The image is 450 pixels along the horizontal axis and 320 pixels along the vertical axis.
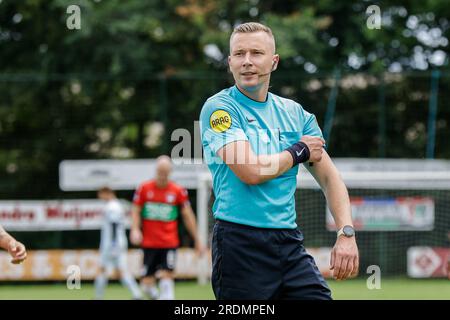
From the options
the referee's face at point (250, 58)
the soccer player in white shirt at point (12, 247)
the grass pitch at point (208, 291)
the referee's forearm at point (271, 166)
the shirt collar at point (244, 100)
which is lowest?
the grass pitch at point (208, 291)

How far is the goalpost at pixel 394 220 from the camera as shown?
17812 mm

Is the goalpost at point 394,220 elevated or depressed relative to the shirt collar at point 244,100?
depressed

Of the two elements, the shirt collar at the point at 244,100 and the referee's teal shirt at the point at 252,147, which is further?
the shirt collar at the point at 244,100

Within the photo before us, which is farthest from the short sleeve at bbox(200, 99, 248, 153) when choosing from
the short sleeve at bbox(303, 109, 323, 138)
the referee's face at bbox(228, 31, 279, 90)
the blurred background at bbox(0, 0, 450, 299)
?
the blurred background at bbox(0, 0, 450, 299)

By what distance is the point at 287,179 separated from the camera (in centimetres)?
445

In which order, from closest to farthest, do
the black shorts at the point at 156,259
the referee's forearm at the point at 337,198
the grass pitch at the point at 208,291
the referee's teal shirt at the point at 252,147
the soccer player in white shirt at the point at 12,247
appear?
the referee's teal shirt at the point at 252,147 → the referee's forearm at the point at 337,198 → the soccer player in white shirt at the point at 12,247 → the black shorts at the point at 156,259 → the grass pitch at the point at 208,291

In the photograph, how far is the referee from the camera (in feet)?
14.2

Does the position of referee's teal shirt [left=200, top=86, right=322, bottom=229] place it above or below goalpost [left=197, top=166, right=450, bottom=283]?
above

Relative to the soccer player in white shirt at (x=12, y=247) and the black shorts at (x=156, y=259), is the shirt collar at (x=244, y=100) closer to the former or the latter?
the soccer player in white shirt at (x=12, y=247)

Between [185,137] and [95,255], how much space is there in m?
2.86

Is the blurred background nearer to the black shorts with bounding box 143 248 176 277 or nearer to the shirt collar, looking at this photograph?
the black shorts with bounding box 143 248 176 277

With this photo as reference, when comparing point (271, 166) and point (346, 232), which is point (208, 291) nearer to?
point (346, 232)

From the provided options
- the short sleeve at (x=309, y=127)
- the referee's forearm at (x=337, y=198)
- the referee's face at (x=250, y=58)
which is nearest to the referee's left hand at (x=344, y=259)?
the referee's forearm at (x=337, y=198)

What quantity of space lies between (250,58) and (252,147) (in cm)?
43
